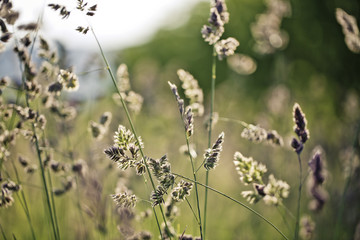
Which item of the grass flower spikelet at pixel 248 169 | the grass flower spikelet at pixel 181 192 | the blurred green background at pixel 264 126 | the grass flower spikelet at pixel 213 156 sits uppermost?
the grass flower spikelet at pixel 213 156

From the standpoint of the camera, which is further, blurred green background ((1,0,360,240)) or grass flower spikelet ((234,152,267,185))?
blurred green background ((1,0,360,240))

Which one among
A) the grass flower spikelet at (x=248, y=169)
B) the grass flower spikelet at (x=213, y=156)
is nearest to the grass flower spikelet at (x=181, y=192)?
the grass flower spikelet at (x=213, y=156)

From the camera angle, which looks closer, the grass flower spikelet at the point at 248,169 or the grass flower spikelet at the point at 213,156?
the grass flower spikelet at the point at 213,156

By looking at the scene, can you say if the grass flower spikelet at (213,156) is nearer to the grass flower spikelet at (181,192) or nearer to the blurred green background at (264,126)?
the grass flower spikelet at (181,192)

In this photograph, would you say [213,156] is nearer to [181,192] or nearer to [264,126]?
[181,192]

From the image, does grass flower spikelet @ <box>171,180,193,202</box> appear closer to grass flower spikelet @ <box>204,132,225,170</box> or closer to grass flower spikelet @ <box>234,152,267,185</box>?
grass flower spikelet @ <box>204,132,225,170</box>

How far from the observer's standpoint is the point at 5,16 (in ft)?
4.18

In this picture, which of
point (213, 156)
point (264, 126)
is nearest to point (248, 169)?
point (213, 156)

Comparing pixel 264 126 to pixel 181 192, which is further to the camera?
pixel 264 126

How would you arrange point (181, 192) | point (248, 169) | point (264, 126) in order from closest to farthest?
point (181, 192), point (248, 169), point (264, 126)

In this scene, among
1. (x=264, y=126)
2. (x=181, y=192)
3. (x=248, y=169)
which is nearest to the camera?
(x=181, y=192)

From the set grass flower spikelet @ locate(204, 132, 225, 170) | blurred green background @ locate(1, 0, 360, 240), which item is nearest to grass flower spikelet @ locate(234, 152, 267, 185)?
grass flower spikelet @ locate(204, 132, 225, 170)

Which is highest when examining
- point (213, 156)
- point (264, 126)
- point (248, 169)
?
point (213, 156)

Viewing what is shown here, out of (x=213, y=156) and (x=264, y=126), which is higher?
(x=213, y=156)
